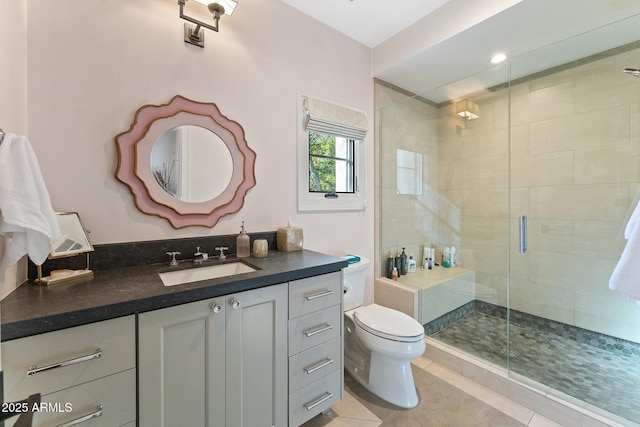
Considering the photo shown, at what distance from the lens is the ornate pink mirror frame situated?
133 cm

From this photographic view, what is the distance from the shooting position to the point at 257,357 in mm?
1144

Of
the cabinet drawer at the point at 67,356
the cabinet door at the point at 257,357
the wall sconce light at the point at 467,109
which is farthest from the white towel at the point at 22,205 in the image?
the wall sconce light at the point at 467,109

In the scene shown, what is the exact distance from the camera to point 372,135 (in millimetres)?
2479

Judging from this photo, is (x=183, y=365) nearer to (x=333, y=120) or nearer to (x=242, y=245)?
(x=242, y=245)

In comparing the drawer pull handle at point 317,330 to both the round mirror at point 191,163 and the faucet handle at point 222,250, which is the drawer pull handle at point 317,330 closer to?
the faucet handle at point 222,250

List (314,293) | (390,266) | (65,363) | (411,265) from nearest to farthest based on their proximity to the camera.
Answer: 1. (65,363)
2. (314,293)
3. (390,266)
4. (411,265)

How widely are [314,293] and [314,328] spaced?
0.18 m

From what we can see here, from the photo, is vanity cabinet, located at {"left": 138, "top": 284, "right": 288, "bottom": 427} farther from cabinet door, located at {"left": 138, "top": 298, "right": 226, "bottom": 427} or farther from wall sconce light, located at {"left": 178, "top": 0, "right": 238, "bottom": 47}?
wall sconce light, located at {"left": 178, "top": 0, "right": 238, "bottom": 47}

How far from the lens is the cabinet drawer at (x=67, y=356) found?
70 centimetres

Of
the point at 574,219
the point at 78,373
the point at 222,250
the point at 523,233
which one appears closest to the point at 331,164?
the point at 222,250

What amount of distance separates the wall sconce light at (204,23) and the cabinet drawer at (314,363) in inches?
72.3

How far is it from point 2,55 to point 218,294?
1135 millimetres

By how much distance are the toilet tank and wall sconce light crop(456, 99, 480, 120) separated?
6.63ft

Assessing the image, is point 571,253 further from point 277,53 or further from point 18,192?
point 18,192
